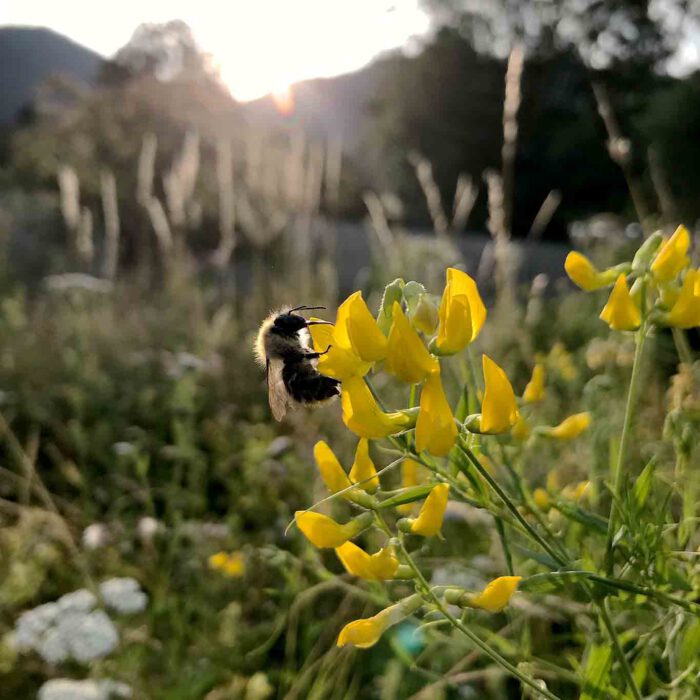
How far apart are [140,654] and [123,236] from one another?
28.6 feet

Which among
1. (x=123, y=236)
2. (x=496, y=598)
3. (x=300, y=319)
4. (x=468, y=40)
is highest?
(x=468, y=40)

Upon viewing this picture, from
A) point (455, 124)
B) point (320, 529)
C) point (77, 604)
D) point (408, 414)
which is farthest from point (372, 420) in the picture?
point (455, 124)

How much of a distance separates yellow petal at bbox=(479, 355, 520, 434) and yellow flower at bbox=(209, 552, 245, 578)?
146 cm

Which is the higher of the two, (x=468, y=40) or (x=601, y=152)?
(x=468, y=40)

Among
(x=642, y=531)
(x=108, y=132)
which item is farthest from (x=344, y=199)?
(x=642, y=531)

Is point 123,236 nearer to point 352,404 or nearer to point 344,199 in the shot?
point 344,199

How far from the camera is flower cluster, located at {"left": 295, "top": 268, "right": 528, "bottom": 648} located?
2.10 feet

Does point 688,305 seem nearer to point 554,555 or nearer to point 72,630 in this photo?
point 554,555

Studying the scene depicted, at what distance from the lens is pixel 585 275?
90 cm

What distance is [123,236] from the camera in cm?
980

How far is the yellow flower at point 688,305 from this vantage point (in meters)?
0.75

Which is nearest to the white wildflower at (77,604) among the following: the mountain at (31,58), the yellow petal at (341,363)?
the yellow petal at (341,363)

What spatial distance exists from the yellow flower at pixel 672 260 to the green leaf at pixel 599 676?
36 cm

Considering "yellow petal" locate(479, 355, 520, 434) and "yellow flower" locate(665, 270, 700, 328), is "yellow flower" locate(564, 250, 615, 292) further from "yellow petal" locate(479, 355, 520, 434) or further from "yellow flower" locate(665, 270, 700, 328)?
"yellow petal" locate(479, 355, 520, 434)
